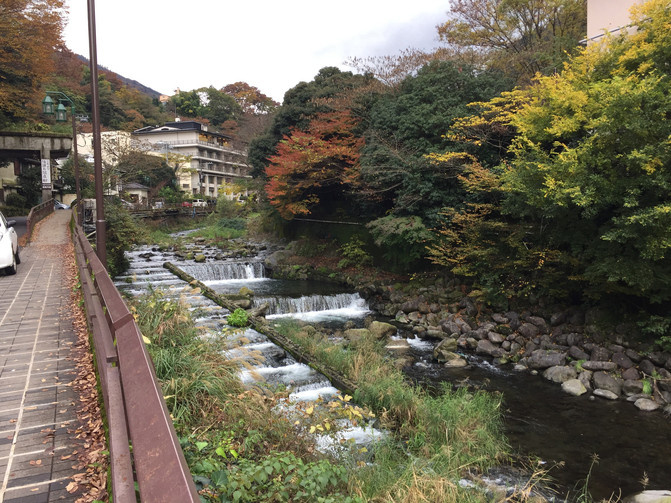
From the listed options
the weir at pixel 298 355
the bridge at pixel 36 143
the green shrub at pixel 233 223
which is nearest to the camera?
the weir at pixel 298 355

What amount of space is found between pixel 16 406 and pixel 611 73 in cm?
1444

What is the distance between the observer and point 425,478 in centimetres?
512

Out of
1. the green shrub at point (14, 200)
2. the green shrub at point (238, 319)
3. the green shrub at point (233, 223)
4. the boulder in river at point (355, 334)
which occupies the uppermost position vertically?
the green shrub at point (14, 200)

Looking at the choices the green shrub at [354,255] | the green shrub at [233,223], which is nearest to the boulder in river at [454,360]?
the green shrub at [354,255]

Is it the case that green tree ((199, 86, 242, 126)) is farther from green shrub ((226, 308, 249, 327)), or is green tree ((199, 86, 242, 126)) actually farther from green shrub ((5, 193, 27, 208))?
green shrub ((226, 308, 249, 327))

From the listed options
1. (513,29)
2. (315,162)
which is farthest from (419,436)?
(513,29)

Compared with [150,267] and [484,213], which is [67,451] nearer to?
[484,213]

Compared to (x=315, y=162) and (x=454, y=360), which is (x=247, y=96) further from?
(x=454, y=360)

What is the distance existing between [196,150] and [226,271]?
149ft

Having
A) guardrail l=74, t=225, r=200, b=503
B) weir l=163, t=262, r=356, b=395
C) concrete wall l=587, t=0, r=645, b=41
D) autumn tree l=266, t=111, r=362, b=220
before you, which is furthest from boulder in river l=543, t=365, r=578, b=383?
autumn tree l=266, t=111, r=362, b=220

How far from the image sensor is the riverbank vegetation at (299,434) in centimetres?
351

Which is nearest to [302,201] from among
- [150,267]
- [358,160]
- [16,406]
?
[358,160]

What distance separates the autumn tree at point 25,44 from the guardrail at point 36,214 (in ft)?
20.0

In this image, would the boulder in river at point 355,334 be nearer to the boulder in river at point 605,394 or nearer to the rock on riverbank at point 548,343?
the rock on riverbank at point 548,343
